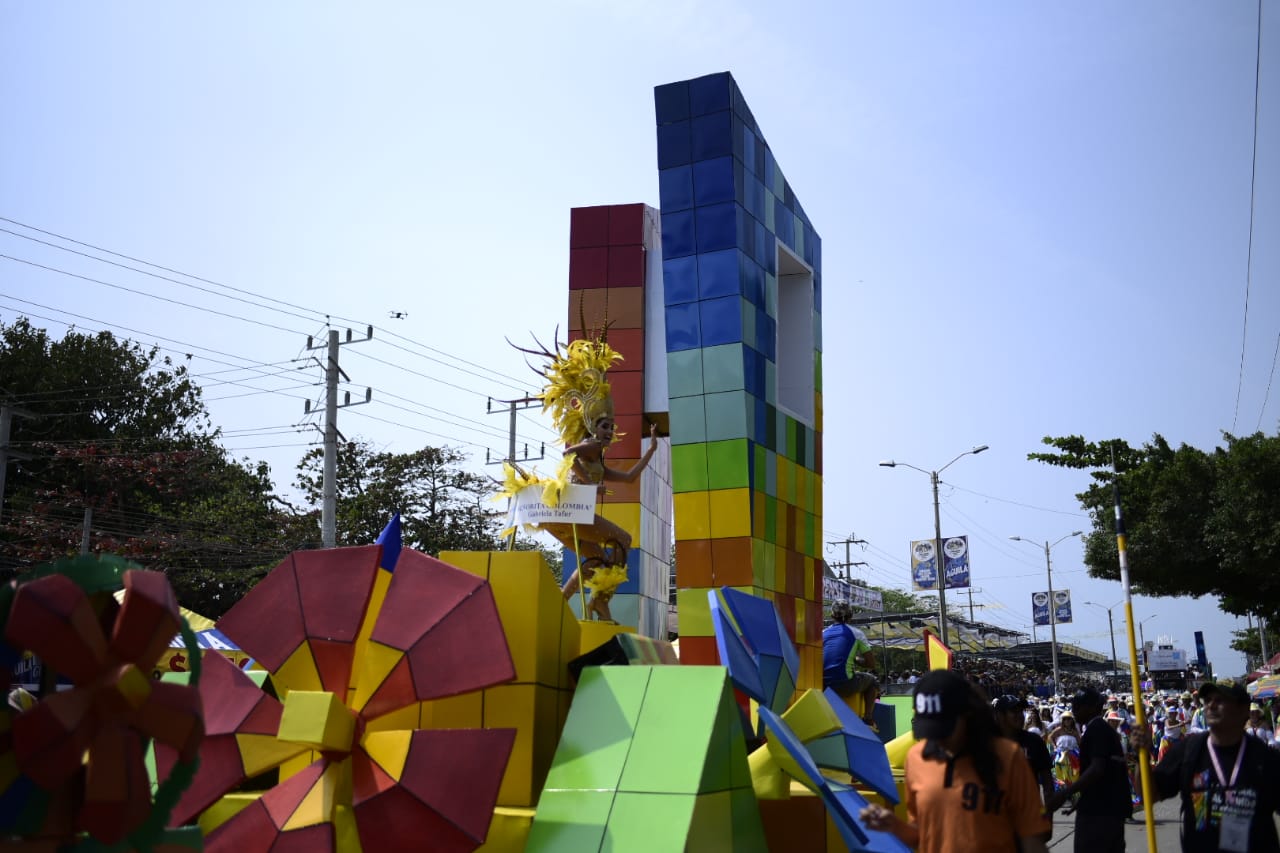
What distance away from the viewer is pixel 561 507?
8219mm

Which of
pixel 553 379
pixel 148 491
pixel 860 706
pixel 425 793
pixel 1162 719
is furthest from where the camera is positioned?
pixel 148 491

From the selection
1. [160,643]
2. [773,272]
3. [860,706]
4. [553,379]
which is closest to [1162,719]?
[860,706]

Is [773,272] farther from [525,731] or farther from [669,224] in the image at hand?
[525,731]

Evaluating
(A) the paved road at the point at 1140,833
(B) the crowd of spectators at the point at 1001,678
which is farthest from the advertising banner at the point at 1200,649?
(A) the paved road at the point at 1140,833

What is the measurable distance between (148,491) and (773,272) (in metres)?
25.3

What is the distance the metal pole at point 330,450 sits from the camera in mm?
22188

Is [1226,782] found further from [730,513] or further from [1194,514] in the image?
[1194,514]

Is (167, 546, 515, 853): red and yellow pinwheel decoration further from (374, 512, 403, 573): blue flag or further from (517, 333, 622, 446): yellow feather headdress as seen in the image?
(517, 333, 622, 446): yellow feather headdress

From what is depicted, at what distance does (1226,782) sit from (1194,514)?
64.2 feet

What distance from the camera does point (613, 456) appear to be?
1289 cm

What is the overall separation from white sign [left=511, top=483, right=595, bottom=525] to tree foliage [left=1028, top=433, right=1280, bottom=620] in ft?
54.1

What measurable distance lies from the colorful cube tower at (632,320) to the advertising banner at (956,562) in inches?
807

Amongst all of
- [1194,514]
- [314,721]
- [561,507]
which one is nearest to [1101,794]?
[561,507]

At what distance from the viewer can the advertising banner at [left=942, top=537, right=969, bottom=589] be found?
32188 millimetres
